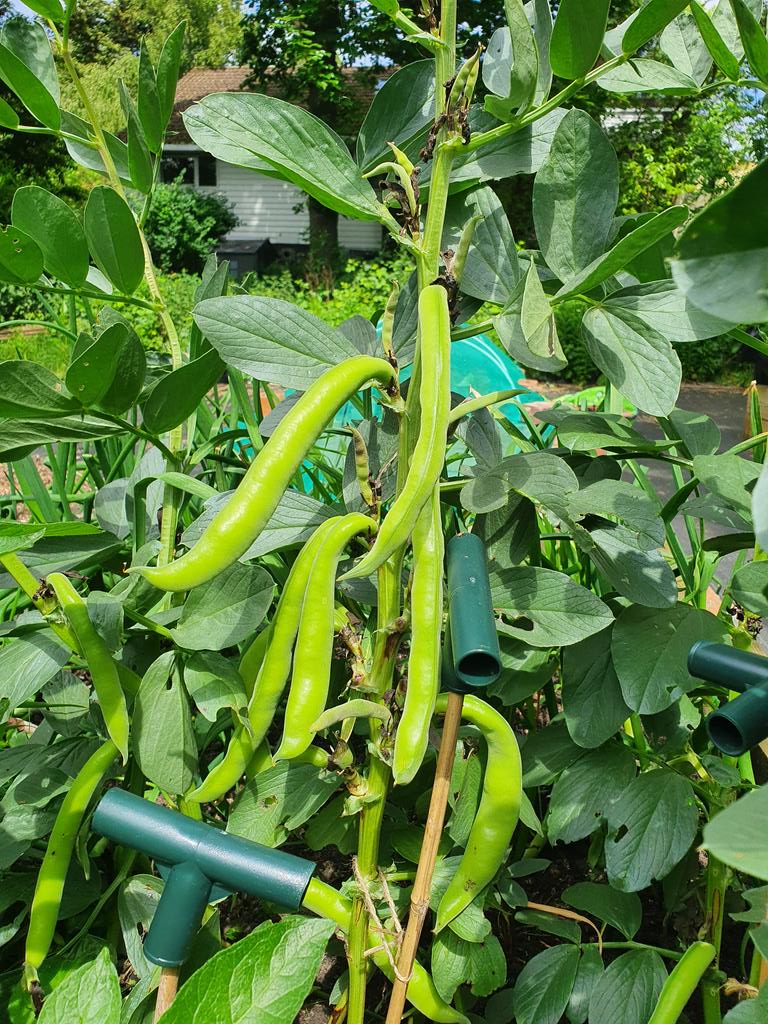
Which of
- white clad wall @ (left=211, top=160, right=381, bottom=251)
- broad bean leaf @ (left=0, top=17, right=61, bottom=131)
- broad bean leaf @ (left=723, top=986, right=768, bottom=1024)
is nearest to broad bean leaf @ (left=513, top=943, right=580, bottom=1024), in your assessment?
broad bean leaf @ (left=723, top=986, right=768, bottom=1024)

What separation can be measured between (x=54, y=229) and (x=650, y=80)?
19.1 inches

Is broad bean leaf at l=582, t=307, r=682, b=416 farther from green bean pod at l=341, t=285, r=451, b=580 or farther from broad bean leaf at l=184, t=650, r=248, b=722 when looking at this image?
broad bean leaf at l=184, t=650, r=248, b=722

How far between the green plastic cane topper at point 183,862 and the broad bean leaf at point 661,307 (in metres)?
0.42

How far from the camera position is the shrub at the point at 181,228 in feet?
39.9

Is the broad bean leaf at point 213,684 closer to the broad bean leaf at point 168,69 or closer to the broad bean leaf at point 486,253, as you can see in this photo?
the broad bean leaf at point 486,253

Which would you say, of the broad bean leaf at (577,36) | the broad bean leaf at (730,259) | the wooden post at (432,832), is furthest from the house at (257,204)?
the broad bean leaf at (730,259)

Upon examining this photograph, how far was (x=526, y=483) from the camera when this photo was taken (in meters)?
0.58

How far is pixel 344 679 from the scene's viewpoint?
0.74 meters

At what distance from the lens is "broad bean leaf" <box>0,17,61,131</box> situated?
66 cm

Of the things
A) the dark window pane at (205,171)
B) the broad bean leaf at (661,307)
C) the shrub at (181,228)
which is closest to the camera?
the broad bean leaf at (661,307)

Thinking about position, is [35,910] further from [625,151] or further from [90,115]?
[625,151]

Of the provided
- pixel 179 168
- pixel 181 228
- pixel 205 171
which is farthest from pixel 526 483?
pixel 179 168

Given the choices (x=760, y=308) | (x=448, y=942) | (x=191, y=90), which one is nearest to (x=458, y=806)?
(x=448, y=942)

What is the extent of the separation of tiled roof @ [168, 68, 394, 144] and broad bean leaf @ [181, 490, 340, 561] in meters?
5.96
